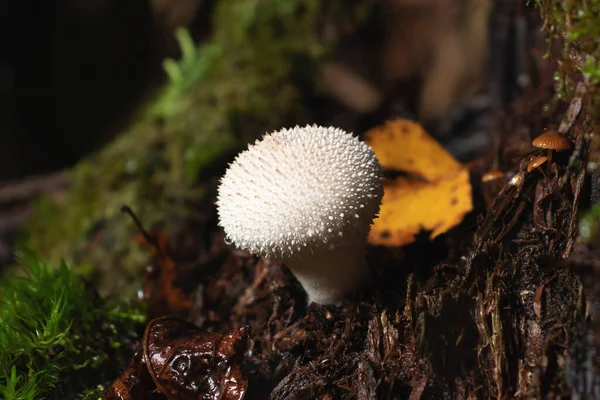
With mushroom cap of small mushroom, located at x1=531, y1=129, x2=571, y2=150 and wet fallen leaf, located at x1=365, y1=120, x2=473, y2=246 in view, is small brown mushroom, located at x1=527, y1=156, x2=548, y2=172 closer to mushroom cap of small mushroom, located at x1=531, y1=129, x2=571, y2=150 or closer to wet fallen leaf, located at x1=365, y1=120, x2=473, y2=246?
mushroom cap of small mushroom, located at x1=531, y1=129, x2=571, y2=150

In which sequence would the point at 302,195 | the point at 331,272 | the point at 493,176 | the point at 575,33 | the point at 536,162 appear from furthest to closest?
1. the point at 493,176
2. the point at 331,272
3. the point at 536,162
4. the point at 302,195
5. the point at 575,33

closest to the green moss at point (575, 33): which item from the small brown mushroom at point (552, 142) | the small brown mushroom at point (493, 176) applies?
the small brown mushroom at point (552, 142)

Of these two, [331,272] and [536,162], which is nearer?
[536,162]

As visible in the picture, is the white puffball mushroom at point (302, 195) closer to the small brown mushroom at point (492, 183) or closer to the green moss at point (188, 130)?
the small brown mushroom at point (492, 183)

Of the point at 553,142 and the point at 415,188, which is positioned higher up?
the point at 553,142

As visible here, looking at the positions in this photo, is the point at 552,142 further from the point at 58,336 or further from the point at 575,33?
the point at 58,336

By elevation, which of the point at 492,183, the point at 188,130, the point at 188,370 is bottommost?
the point at 492,183

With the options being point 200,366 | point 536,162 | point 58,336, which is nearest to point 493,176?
point 536,162
